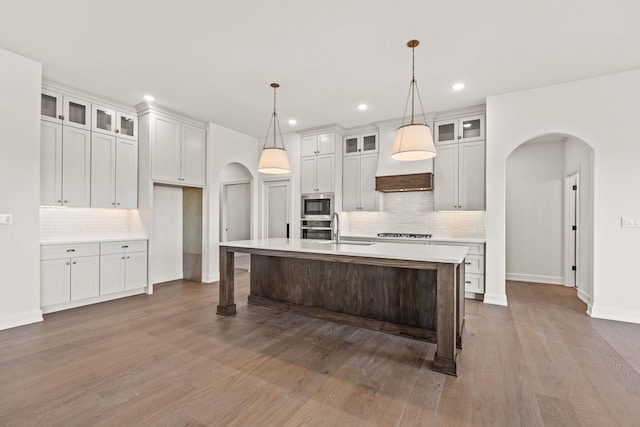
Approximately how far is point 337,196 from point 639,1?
174 inches

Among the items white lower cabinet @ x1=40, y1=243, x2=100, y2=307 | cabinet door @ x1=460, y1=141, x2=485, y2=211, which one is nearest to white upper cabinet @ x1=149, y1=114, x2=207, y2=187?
white lower cabinet @ x1=40, y1=243, x2=100, y2=307

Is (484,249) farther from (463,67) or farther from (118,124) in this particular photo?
(118,124)

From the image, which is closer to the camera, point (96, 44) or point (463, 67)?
point (96, 44)

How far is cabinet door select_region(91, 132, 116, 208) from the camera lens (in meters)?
4.55

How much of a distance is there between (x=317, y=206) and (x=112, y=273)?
3.64 meters

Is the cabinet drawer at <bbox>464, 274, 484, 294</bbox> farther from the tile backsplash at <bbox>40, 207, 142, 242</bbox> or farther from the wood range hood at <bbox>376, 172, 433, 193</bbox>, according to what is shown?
the tile backsplash at <bbox>40, 207, 142, 242</bbox>

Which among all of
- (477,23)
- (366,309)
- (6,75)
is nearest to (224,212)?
(6,75)

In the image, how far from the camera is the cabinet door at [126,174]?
16.0 ft

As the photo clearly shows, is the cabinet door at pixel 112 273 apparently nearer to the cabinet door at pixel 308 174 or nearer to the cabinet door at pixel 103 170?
the cabinet door at pixel 103 170

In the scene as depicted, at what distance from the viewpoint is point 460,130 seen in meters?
5.07

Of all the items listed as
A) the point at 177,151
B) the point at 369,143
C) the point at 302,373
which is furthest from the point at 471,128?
the point at 177,151

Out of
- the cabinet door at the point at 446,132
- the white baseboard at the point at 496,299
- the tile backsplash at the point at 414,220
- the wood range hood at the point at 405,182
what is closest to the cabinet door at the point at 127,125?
the tile backsplash at the point at 414,220

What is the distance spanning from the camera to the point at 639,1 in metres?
2.54

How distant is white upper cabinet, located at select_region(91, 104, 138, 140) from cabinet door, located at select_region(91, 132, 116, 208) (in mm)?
110
